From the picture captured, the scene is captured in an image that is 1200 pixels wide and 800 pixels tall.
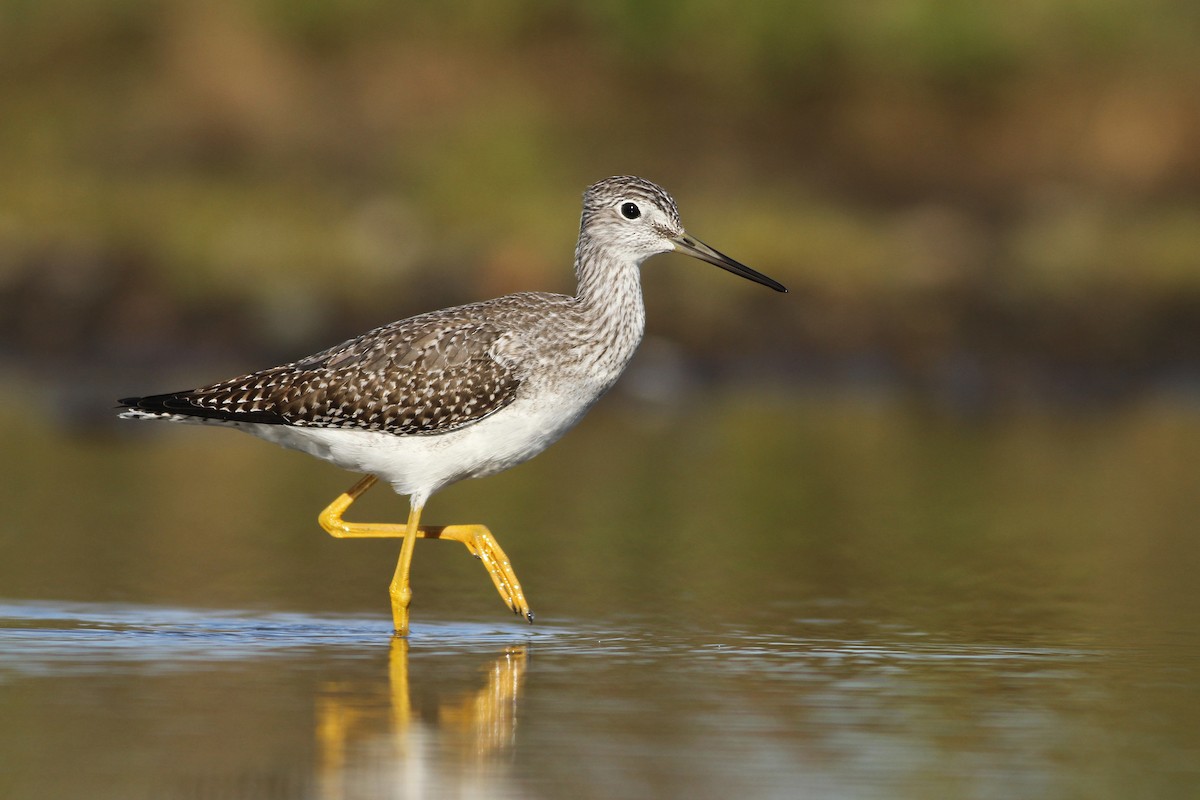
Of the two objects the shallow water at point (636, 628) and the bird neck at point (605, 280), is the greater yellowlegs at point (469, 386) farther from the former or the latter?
the shallow water at point (636, 628)

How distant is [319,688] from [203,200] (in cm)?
1719

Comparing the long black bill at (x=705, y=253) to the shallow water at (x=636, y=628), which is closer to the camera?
the shallow water at (x=636, y=628)

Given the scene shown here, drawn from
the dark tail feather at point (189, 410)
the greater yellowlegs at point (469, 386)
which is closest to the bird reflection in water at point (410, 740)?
the greater yellowlegs at point (469, 386)

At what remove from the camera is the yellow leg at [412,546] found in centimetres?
1101

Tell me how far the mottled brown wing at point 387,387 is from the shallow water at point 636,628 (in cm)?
103

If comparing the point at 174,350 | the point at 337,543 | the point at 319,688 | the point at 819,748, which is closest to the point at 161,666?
the point at 319,688

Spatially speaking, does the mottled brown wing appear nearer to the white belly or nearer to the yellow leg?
the white belly

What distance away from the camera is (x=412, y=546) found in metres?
11.4

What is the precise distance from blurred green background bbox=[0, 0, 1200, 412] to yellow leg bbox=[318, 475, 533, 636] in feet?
28.8

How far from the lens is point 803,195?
25.9 metres

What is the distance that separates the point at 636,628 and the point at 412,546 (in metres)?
1.41

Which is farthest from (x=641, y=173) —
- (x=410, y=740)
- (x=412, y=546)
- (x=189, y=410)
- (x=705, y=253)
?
(x=410, y=740)

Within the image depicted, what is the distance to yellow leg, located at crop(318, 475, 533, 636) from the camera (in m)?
11.0

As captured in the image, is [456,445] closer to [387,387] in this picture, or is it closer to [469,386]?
[469,386]
